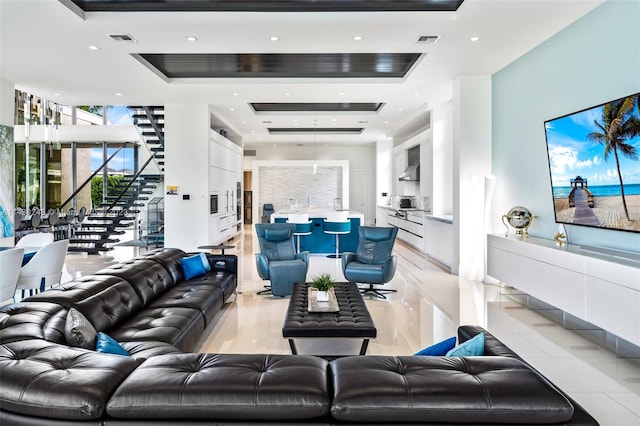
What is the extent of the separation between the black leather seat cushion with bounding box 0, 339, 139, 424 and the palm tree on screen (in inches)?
174

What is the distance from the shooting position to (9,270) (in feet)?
13.9

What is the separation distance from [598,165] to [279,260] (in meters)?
4.17

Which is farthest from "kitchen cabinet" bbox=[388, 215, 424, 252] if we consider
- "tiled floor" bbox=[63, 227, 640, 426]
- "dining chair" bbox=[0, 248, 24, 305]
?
"dining chair" bbox=[0, 248, 24, 305]

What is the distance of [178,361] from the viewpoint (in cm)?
163

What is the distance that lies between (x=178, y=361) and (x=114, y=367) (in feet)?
0.76

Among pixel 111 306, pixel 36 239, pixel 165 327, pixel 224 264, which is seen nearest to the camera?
pixel 165 327

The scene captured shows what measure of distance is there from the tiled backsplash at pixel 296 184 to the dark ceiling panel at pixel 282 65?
360 inches

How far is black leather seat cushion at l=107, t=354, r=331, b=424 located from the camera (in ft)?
4.42

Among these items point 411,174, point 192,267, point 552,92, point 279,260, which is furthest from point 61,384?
point 411,174

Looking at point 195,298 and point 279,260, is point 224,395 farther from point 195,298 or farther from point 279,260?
point 279,260

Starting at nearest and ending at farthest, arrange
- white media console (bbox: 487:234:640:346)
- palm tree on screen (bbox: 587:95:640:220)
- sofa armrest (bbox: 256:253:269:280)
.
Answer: white media console (bbox: 487:234:640:346) < palm tree on screen (bbox: 587:95:640:220) < sofa armrest (bbox: 256:253:269:280)

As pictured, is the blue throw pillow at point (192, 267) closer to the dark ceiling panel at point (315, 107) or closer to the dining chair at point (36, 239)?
the dining chair at point (36, 239)

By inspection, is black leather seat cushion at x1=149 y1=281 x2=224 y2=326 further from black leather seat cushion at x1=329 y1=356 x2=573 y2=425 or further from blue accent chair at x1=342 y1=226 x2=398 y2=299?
black leather seat cushion at x1=329 y1=356 x2=573 y2=425

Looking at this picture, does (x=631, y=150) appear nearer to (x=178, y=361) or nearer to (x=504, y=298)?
(x=504, y=298)
